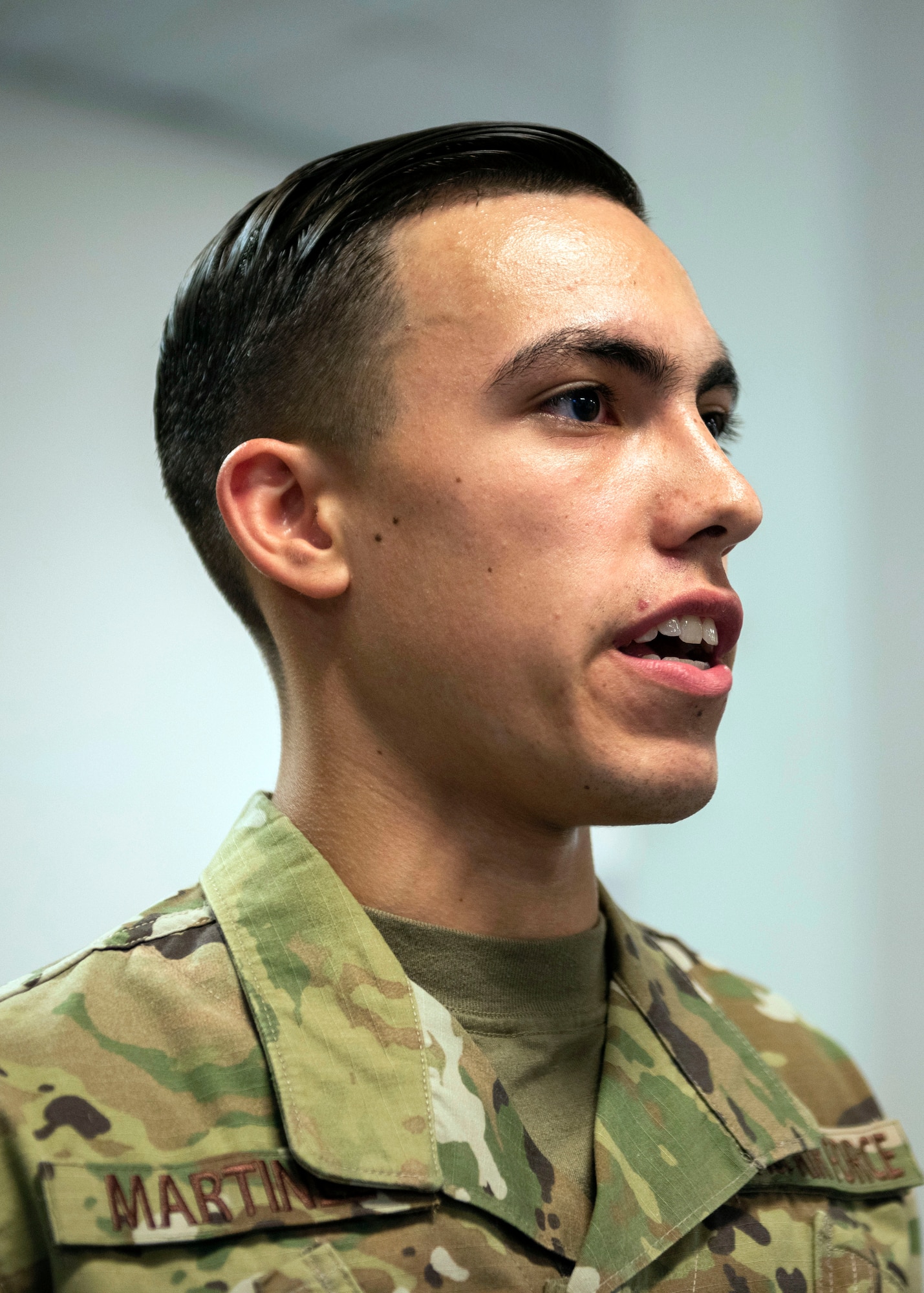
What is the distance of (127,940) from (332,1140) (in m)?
0.23

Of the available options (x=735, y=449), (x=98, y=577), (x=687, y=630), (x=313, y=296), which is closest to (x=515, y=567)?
(x=687, y=630)

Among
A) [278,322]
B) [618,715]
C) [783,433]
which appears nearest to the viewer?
[618,715]

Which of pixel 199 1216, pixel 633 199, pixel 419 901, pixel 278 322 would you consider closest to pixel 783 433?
pixel 633 199

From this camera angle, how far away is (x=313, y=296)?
1044 mm

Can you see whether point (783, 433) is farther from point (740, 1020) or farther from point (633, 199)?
point (740, 1020)

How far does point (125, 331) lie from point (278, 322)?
1.58 feet

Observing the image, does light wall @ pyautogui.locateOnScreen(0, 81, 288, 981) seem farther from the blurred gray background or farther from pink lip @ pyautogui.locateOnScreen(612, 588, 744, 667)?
pink lip @ pyautogui.locateOnScreen(612, 588, 744, 667)

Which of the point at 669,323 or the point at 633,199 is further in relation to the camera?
the point at 633,199

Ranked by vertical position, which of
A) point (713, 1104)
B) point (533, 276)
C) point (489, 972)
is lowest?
point (713, 1104)

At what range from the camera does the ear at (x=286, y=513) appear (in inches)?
38.9

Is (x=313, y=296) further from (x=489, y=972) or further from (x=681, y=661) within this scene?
(x=489, y=972)

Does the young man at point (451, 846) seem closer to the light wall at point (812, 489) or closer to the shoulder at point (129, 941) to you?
the shoulder at point (129, 941)

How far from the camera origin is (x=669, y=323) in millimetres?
993

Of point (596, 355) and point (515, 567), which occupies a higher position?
point (596, 355)
